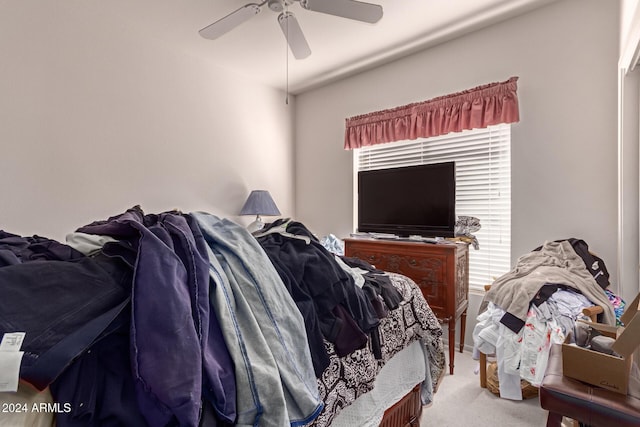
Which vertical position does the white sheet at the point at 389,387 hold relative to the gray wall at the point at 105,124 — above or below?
below

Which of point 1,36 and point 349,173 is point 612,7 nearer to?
point 349,173

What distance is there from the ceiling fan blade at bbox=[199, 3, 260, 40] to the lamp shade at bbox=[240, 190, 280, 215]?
1.64 m

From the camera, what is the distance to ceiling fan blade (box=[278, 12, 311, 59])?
2.18 metres

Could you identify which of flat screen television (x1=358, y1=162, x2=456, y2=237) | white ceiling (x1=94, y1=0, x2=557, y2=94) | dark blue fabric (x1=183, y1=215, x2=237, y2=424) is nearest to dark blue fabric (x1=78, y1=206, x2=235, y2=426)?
dark blue fabric (x1=183, y1=215, x2=237, y2=424)

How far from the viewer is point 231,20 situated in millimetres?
2121

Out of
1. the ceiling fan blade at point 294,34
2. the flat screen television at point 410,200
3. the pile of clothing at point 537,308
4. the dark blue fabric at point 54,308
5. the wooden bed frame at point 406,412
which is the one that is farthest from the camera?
the flat screen television at point 410,200

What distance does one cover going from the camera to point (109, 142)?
2666mm

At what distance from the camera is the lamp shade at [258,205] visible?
3473 mm

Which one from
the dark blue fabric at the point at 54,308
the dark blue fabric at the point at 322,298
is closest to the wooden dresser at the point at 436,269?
the dark blue fabric at the point at 322,298

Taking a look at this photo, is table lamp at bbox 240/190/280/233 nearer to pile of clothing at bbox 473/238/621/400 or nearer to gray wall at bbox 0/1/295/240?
gray wall at bbox 0/1/295/240

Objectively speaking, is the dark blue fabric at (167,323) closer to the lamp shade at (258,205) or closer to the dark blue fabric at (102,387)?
the dark blue fabric at (102,387)

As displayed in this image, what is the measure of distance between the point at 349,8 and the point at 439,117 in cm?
139

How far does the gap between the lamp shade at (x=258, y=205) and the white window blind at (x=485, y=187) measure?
5.78 feet

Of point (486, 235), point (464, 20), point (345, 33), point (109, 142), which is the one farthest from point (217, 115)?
point (486, 235)
